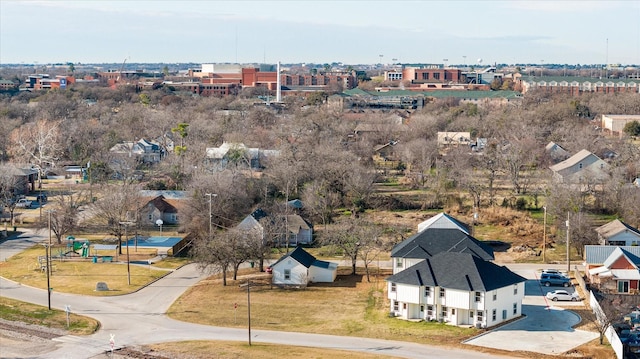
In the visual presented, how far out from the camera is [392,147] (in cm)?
9244

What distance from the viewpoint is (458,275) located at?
37.2m

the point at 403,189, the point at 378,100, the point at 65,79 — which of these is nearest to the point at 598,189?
the point at 403,189

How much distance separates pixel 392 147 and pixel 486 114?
32.9 metres

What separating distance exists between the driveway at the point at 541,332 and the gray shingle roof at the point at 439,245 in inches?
173

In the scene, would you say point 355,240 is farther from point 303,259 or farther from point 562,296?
point 562,296

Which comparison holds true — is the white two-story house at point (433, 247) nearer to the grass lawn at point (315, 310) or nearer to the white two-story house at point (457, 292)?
the grass lawn at point (315, 310)

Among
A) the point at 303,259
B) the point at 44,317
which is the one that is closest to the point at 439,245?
the point at 303,259

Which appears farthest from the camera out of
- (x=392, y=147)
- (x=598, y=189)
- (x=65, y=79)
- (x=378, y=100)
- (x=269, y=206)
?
(x=65, y=79)

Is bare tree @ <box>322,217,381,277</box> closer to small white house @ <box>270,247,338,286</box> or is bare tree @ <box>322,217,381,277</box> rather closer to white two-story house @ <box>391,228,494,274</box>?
white two-story house @ <box>391,228,494,274</box>

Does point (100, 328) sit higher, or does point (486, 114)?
point (486, 114)

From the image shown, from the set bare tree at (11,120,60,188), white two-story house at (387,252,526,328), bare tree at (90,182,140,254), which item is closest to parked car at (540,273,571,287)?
white two-story house at (387,252,526,328)

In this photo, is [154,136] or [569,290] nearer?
[569,290]

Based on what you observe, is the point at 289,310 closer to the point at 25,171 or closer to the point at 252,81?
the point at 25,171

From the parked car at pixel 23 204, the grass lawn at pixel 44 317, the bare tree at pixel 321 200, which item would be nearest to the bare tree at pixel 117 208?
the grass lawn at pixel 44 317
